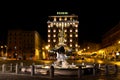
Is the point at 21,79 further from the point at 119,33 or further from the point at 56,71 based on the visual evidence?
the point at 119,33

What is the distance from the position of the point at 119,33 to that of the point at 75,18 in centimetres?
5571

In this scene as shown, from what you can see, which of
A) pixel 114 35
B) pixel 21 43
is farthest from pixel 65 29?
pixel 21 43

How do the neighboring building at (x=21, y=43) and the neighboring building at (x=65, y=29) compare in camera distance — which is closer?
the neighboring building at (x=21, y=43)

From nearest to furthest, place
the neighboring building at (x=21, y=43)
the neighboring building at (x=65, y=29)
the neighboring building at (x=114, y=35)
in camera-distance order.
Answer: the neighboring building at (x=114, y=35) < the neighboring building at (x=21, y=43) < the neighboring building at (x=65, y=29)

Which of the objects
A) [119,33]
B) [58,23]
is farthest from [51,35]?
[119,33]

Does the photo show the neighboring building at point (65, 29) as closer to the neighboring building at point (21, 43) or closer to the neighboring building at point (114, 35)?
the neighboring building at point (114, 35)

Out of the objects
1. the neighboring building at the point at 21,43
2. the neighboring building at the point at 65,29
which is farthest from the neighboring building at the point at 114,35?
the neighboring building at the point at 21,43

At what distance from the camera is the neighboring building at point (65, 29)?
159375 millimetres

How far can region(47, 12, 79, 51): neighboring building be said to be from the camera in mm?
159375

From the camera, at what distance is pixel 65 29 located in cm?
16212

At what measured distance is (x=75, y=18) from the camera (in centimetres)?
17312

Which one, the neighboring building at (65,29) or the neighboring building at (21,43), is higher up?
the neighboring building at (65,29)

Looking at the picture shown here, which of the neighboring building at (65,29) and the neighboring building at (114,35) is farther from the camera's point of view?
the neighboring building at (65,29)

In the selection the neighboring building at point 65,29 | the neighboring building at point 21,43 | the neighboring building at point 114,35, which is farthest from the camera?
the neighboring building at point 65,29
